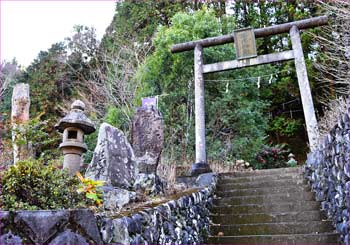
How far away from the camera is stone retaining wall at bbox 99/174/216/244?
2599 mm

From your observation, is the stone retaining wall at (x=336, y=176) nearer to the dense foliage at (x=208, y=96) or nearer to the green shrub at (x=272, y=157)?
the dense foliage at (x=208, y=96)

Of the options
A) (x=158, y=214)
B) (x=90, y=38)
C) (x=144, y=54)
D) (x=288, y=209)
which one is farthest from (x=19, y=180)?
(x=90, y=38)

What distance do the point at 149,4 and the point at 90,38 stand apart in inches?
127

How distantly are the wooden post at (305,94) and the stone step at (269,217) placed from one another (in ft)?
6.68

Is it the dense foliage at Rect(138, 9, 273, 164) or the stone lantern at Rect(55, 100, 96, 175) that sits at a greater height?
the dense foliage at Rect(138, 9, 273, 164)

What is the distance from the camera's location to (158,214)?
11.2 ft

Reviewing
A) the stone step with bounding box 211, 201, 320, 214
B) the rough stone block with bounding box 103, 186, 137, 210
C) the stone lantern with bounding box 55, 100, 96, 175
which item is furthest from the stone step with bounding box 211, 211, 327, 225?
the stone lantern with bounding box 55, 100, 96, 175

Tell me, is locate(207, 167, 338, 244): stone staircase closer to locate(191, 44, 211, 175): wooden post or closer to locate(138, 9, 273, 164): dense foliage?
locate(191, 44, 211, 175): wooden post

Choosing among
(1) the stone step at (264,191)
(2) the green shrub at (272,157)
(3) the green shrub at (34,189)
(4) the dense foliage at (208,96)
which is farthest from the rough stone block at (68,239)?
(2) the green shrub at (272,157)

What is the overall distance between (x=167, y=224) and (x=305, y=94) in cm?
506

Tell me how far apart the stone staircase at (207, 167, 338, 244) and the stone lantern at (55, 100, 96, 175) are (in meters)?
2.77

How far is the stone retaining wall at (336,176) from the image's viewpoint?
12.1 feet

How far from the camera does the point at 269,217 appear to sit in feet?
15.8

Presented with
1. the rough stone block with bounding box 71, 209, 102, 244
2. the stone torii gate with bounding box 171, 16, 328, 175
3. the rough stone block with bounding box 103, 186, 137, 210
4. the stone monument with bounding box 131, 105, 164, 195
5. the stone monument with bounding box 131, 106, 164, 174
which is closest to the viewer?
the rough stone block with bounding box 71, 209, 102, 244
